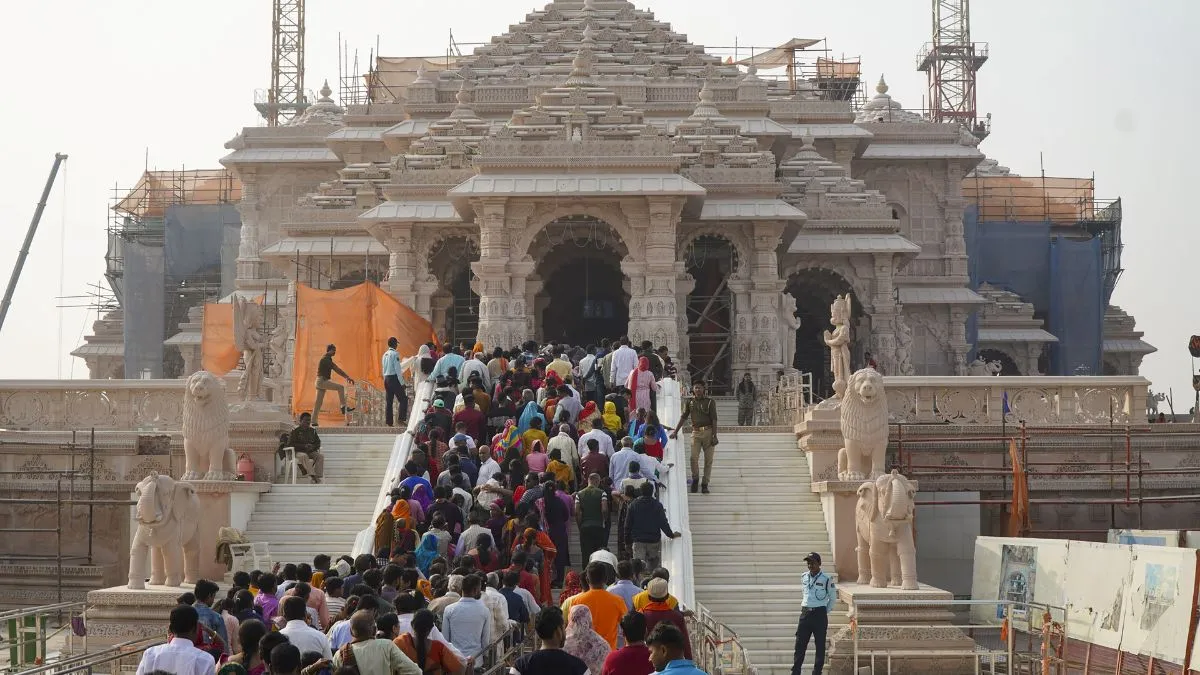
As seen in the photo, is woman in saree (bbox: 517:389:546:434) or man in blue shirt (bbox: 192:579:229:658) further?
woman in saree (bbox: 517:389:546:434)

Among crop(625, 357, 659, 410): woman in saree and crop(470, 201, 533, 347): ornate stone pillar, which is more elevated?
crop(470, 201, 533, 347): ornate stone pillar

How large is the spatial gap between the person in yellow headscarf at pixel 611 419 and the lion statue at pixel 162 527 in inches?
209

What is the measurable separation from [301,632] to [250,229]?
3797cm

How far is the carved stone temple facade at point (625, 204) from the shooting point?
3300 centimetres

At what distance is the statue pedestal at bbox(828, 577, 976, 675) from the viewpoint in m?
19.0

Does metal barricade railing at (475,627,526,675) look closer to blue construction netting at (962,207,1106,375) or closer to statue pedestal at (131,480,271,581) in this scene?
statue pedestal at (131,480,271,581)

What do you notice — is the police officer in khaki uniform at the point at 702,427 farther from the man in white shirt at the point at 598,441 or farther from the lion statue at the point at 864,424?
the man in white shirt at the point at 598,441

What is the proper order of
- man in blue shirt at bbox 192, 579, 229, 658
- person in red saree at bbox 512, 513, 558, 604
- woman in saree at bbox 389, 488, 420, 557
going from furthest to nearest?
woman in saree at bbox 389, 488, 420, 557 → person in red saree at bbox 512, 513, 558, 604 → man in blue shirt at bbox 192, 579, 229, 658

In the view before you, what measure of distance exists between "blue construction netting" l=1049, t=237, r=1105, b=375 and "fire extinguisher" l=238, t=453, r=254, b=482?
35.0 m

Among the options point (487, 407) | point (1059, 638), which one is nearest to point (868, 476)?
point (1059, 638)

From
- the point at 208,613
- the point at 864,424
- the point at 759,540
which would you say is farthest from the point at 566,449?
the point at 208,613

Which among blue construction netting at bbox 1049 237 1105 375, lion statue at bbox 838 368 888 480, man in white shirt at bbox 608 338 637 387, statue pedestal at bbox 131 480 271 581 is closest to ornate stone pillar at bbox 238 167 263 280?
blue construction netting at bbox 1049 237 1105 375

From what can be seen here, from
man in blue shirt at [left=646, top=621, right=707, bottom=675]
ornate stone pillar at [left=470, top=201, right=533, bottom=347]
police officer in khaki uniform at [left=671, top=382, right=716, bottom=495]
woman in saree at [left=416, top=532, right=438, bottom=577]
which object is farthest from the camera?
ornate stone pillar at [left=470, top=201, right=533, bottom=347]

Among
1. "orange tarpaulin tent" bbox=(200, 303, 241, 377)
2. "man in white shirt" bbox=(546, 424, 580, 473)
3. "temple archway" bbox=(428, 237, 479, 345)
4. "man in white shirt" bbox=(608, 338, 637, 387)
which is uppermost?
"temple archway" bbox=(428, 237, 479, 345)
